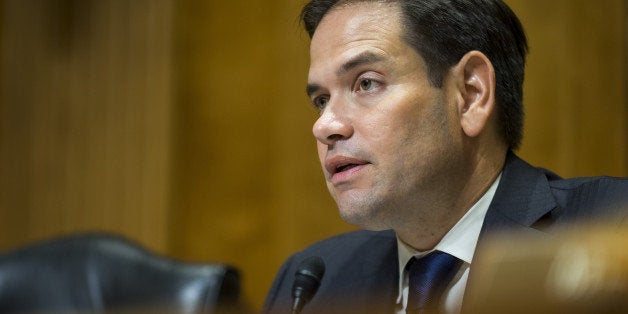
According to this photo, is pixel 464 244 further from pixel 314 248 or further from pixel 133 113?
pixel 133 113

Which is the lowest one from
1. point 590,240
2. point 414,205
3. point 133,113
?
point 133,113

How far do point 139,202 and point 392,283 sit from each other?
7.50 feet

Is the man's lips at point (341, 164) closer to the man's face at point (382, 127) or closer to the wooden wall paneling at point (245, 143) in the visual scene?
the man's face at point (382, 127)

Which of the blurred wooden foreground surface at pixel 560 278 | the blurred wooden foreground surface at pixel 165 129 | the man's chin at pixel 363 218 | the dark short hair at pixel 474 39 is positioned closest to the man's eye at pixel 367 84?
the dark short hair at pixel 474 39

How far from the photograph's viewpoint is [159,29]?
415 cm

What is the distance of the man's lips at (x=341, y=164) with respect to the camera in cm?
193

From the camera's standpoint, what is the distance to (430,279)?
194cm

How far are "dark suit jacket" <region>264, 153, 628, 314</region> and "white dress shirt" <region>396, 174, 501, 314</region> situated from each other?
0.11ft

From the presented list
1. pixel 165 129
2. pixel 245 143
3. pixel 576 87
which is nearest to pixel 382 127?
pixel 576 87

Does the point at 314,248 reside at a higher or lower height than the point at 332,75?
lower

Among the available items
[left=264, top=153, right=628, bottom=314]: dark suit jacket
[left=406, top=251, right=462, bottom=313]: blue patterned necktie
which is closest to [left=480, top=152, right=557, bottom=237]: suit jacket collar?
[left=264, top=153, right=628, bottom=314]: dark suit jacket

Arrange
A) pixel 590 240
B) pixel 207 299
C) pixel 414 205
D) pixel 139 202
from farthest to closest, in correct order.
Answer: pixel 139 202, pixel 414 205, pixel 207 299, pixel 590 240

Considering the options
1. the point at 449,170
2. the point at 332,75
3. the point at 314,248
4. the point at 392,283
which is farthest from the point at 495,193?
the point at 314,248

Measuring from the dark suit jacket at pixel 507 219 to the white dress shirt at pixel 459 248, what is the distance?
0.03 metres
